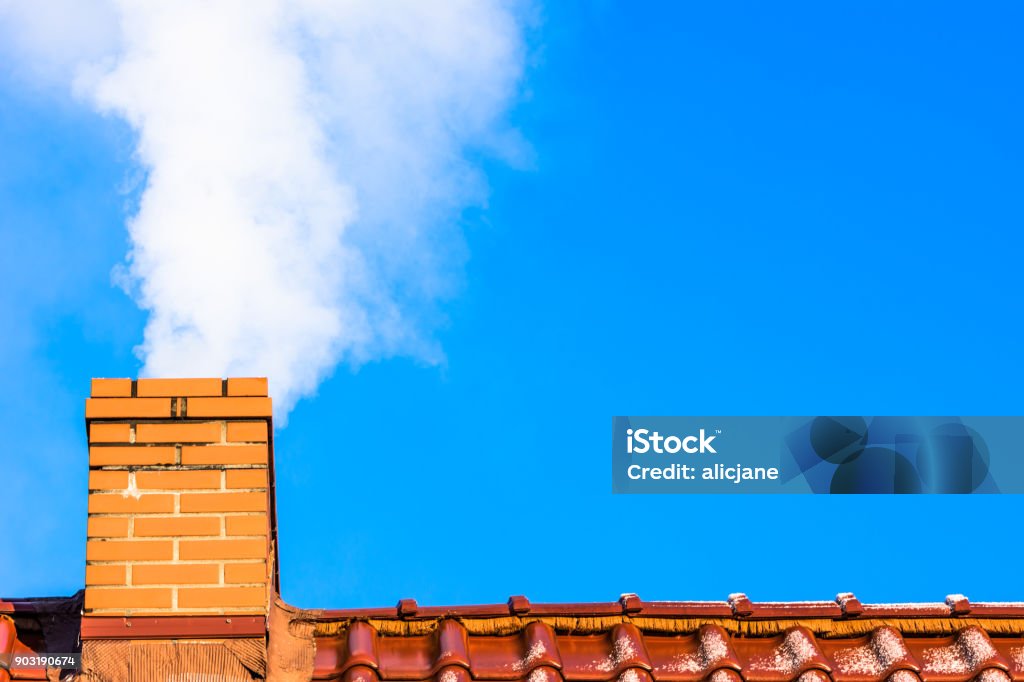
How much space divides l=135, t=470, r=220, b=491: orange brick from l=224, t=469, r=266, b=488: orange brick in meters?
0.04

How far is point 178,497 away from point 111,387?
476mm

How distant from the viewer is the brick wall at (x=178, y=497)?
4.97 meters

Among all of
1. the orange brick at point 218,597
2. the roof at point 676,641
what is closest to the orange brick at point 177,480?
the orange brick at point 218,597

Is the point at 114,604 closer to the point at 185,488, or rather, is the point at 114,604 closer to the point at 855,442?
the point at 185,488

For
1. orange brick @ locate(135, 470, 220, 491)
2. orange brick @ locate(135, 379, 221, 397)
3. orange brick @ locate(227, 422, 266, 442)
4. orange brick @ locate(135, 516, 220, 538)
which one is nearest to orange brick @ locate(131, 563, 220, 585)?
orange brick @ locate(135, 516, 220, 538)

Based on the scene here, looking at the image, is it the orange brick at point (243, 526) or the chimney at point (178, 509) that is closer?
the chimney at point (178, 509)

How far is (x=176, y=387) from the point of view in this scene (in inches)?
204

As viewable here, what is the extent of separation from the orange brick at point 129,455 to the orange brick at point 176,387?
196 millimetres

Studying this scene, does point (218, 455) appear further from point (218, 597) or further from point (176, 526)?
point (218, 597)

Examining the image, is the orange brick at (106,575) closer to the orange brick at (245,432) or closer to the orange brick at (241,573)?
the orange brick at (241,573)

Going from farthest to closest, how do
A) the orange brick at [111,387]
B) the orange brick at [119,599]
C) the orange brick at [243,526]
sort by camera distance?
the orange brick at [111,387]
the orange brick at [243,526]
the orange brick at [119,599]

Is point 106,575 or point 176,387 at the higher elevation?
point 176,387

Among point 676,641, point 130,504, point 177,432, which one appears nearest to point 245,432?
point 177,432

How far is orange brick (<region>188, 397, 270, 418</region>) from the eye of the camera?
5168 millimetres
